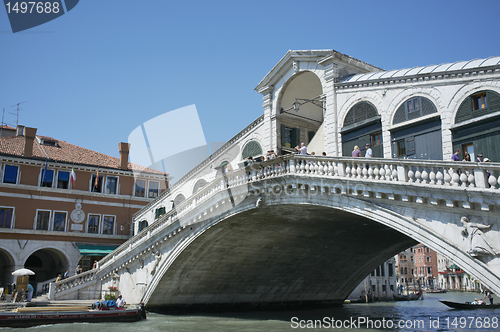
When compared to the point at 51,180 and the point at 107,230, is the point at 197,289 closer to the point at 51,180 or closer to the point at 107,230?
the point at 107,230

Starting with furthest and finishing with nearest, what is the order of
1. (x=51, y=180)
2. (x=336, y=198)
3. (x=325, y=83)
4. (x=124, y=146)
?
(x=124, y=146), (x=51, y=180), (x=325, y=83), (x=336, y=198)

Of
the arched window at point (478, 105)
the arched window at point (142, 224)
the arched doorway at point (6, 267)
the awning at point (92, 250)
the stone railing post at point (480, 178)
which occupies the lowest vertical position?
the arched doorway at point (6, 267)

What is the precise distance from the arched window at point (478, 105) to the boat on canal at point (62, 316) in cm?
1498

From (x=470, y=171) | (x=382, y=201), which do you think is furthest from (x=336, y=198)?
(x=470, y=171)

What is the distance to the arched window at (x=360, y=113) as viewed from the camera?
15.7 m

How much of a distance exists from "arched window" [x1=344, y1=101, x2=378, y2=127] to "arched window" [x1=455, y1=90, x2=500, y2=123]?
315cm

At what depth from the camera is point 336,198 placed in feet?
45.9

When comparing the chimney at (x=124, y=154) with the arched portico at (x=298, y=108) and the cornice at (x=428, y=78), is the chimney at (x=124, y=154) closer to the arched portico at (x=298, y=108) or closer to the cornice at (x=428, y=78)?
the arched portico at (x=298, y=108)

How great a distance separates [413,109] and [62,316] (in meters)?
15.3

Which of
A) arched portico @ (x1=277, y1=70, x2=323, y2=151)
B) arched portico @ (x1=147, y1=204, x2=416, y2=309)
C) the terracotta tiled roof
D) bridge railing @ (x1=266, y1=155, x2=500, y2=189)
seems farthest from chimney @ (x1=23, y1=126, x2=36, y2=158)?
bridge railing @ (x1=266, y1=155, x2=500, y2=189)

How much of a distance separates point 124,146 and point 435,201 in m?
25.1

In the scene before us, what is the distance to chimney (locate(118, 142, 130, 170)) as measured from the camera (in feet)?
103

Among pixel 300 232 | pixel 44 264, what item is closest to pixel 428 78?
pixel 300 232

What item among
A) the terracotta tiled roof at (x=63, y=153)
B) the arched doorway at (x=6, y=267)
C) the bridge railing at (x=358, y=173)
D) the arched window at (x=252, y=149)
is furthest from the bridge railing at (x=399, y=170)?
the arched doorway at (x=6, y=267)
